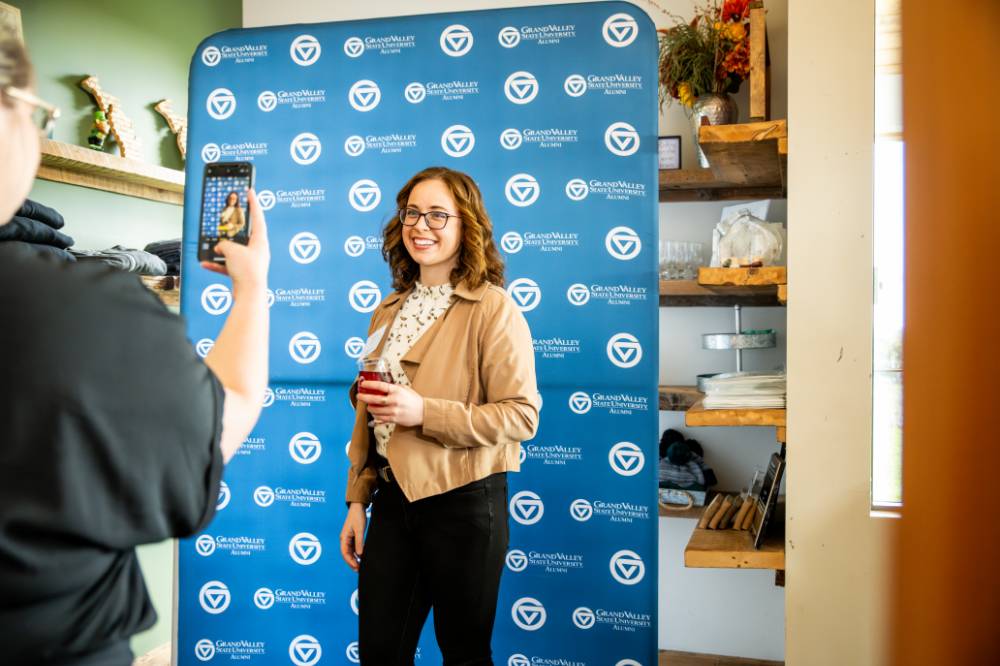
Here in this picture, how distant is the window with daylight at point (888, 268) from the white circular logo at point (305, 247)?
5.58ft

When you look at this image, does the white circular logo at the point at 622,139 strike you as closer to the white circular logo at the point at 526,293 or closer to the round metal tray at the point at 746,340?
the white circular logo at the point at 526,293

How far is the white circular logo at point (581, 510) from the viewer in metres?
2.37

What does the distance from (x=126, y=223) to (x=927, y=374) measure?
3007 millimetres

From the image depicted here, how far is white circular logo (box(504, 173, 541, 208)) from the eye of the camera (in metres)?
2.42

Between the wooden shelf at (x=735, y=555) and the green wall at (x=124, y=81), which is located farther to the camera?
the green wall at (x=124, y=81)

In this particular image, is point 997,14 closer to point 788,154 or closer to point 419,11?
point 788,154

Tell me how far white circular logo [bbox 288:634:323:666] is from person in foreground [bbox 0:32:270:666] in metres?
1.92

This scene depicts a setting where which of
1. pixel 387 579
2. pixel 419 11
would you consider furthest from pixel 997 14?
pixel 419 11

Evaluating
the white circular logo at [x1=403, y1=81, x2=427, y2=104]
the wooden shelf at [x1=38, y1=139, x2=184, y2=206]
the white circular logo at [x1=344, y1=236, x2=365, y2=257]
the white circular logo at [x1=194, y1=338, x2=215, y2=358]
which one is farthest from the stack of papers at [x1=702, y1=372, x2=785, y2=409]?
the wooden shelf at [x1=38, y1=139, x2=184, y2=206]

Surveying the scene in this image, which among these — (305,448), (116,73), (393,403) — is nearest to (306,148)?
(305,448)

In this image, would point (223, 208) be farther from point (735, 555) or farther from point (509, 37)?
point (735, 555)

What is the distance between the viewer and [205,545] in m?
2.62

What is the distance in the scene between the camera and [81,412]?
2.17ft

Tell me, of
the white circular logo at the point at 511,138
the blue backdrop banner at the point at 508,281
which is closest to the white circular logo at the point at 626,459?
the blue backdrop banner at the point at 508,281
